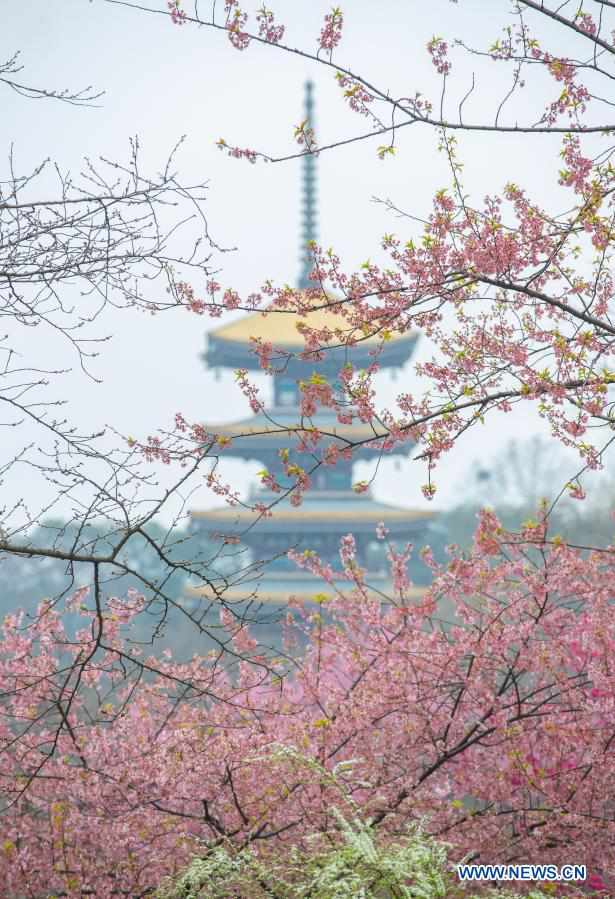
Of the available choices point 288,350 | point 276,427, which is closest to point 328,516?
point 276,427

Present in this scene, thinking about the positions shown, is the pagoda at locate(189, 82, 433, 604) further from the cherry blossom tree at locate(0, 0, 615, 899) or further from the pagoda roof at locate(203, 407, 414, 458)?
the cherry blossom tree at locate(0, 0, 615, 899)

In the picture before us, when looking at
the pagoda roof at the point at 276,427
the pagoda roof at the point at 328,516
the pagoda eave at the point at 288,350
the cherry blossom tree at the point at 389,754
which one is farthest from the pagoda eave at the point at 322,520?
the cherry blossom tree at the point at 389,754

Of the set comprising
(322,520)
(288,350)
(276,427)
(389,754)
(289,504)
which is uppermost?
(288,350)

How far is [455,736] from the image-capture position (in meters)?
5.22

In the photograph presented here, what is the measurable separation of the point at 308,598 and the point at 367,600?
2200 centimetres

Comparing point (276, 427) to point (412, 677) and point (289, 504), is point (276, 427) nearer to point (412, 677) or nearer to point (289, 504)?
point (289, 504)

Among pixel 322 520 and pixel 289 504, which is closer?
pixel 289 504

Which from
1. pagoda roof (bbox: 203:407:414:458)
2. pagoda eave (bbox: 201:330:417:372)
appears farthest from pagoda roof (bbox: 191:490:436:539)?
pagoda eave (bbox: 201:330:417:372)

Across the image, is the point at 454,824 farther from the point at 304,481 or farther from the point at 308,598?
the point at 308,598

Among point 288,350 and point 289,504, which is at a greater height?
point 288,350

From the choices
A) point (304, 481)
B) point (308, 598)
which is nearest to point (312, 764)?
point (304, 481)

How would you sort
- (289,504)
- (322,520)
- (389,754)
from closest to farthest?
(389,754) < (289,504) < (322,520)

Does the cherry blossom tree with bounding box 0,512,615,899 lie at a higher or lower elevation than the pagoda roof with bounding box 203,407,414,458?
lower

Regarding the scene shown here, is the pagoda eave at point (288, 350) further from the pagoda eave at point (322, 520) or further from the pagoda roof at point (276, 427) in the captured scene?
the pagoda eave at point (322, 520)
